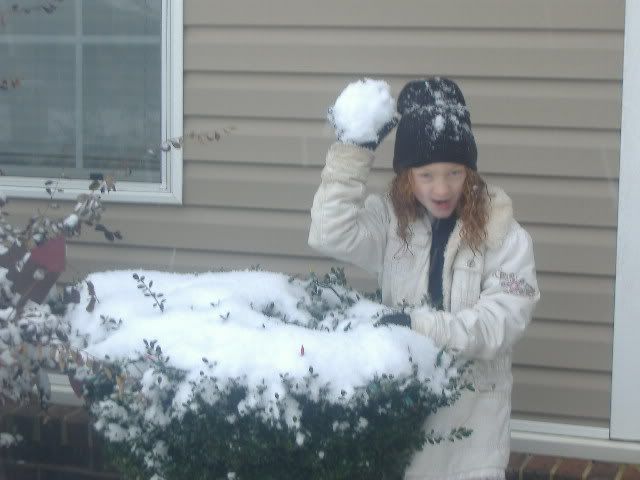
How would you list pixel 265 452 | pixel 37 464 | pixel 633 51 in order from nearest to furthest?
pixel 265 452, pixel 633 51, pixel 37 464

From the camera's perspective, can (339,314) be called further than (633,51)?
No

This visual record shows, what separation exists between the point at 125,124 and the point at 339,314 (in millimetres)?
1827

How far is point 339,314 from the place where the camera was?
3.28 meters

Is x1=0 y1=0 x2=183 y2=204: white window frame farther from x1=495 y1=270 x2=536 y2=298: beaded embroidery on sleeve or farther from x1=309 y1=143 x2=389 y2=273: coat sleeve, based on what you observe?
x1=495 y1=270 x2=536 y2=298: beaded embroidery on sleeve

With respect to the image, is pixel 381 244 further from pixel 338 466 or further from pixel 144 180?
pixel 144 180

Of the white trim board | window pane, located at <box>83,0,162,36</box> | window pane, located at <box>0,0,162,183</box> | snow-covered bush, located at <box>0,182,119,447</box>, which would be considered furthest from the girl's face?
window pane, located at <box>83,0,162,36</box>

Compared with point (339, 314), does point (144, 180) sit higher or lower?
higher

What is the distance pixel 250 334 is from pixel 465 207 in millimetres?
809

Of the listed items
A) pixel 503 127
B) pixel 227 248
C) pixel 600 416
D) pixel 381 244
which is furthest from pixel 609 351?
pixel 227 248

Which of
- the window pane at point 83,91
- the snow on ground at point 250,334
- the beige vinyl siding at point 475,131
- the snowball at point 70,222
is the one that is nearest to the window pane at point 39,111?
the window pane at point 83,91

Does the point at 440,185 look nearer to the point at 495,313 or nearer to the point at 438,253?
the point at 438,253

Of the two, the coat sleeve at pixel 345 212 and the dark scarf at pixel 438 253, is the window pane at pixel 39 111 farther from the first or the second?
the dark scarf at pixel 438 253

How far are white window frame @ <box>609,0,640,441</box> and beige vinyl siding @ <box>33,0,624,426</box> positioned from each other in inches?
1.3

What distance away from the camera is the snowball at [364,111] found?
326 cm
